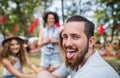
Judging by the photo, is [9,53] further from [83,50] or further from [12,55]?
[83,50]

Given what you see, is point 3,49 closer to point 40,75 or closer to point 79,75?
point 40,75

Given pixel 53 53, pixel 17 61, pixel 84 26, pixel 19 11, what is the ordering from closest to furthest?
pixel 84 26 < pixel 17 61 < pixel 53 53 < pixel 19 11

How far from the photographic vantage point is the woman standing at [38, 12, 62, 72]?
6.69 metres

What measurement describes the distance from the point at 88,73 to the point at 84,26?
38 centimetres

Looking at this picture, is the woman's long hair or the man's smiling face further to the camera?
Result: the woman's long hair

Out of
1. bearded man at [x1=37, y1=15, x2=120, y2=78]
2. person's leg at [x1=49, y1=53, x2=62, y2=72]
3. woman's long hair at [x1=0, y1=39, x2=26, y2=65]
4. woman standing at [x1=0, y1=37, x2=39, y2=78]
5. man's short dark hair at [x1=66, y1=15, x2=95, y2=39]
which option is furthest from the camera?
person's leg at [x1=49, y1=53, x2=62, y2=72]

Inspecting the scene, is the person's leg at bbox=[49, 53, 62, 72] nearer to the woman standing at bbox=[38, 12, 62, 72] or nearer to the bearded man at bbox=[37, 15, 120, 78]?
the woman standing at bbox=[38, 12, 62, 72]

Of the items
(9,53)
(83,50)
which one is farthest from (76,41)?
(9,53)

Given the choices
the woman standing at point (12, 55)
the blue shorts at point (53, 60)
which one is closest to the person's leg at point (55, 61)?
the blue shorts at point (53, 60)

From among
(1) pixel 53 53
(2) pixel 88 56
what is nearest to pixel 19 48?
(1) pixel 53 53

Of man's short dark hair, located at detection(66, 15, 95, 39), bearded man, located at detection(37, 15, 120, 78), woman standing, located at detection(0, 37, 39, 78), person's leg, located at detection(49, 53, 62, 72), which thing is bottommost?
person's leg, located at detection(49, 53, 62, 72)

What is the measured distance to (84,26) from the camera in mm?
2533

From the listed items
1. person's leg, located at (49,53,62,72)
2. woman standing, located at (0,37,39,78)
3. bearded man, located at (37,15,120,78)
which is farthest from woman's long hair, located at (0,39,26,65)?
bearded man, located at (37,15,120,78)

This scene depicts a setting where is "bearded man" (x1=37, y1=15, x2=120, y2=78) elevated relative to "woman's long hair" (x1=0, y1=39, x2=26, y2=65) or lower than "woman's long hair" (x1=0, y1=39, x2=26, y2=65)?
elevated
